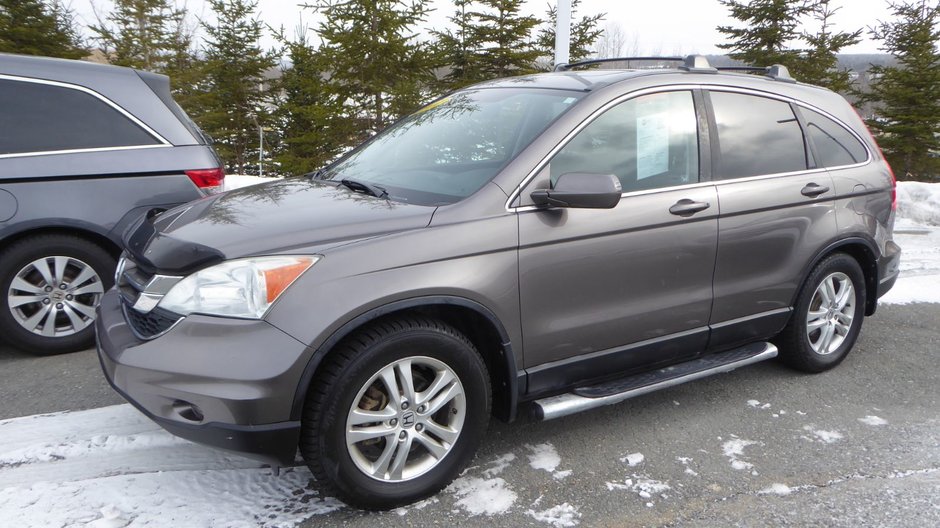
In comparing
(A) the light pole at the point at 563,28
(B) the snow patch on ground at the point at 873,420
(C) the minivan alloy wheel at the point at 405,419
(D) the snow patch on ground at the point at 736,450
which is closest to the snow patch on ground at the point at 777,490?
(D) the snow patch on ground at the point at 736,450

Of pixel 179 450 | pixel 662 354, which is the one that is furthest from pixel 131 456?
pixel 662 354

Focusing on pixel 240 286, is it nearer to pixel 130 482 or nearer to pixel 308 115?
pixel 130 482

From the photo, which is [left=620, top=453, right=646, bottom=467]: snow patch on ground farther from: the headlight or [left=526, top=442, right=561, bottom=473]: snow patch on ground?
the headlight

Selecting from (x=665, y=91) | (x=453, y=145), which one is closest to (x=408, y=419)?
(x=453, y=145)

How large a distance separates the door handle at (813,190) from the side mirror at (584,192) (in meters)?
1.57

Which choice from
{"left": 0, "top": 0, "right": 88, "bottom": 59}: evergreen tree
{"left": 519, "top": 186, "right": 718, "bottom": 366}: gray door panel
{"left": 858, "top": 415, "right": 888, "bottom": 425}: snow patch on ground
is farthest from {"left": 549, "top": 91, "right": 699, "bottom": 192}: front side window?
{"left": 0, "top": 0, "right": 88, "bottom": 59}: evergreen tree

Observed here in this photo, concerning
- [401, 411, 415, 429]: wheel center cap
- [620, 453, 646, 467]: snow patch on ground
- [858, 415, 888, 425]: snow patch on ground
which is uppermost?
[401, 411, 415, 429]: wheel center cap

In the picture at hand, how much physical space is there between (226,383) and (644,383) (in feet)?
Result: 6.29

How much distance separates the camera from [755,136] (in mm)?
3848

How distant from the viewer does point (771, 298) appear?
12.6 ft

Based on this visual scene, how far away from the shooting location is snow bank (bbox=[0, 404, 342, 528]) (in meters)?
2.67

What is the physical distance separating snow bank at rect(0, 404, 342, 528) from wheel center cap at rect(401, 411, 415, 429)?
1.45 feet

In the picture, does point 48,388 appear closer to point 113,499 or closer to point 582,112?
point 113,499

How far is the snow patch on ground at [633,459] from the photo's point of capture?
3.21 meters
